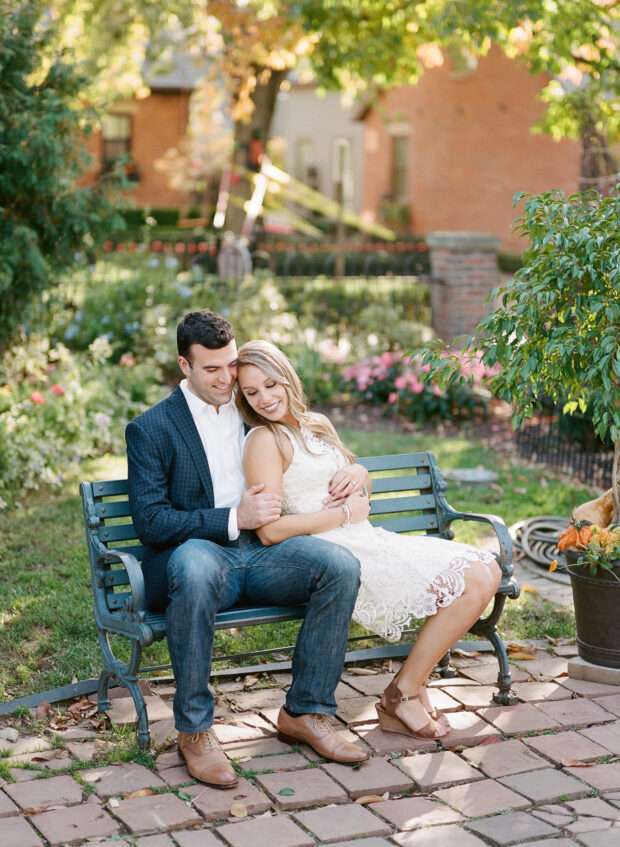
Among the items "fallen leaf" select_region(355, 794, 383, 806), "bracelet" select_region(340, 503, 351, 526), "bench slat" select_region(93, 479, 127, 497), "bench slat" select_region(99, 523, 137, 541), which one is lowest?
"fallen leaf" select_region(355, 794, 383, 806)

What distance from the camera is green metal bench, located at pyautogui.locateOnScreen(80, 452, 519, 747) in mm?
4320

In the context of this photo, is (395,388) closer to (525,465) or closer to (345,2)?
(525,465)

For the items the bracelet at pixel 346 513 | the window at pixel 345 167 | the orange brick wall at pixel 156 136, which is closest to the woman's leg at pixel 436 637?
the bracelet at pixel 346 513

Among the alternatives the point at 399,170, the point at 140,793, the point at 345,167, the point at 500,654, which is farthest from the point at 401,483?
the point at 345,167

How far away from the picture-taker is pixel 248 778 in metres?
4.12

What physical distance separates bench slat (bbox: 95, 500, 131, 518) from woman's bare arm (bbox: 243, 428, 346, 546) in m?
0.51

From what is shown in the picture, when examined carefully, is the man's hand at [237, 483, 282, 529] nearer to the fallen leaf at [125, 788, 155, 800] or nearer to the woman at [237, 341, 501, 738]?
the woman at [237, 341, 501, 738]

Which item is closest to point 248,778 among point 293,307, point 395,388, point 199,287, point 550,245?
point 550,245

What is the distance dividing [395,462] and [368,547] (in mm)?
699

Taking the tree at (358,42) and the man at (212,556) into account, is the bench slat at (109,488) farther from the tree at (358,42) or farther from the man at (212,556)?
the tree at (358,42)

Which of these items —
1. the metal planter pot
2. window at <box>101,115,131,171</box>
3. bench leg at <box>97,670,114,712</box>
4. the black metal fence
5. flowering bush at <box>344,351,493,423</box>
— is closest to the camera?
bench leg at <box>97,670,114,712</box>

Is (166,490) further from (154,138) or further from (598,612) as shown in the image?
(154,138)

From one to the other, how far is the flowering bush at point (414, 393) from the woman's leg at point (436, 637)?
6091mm

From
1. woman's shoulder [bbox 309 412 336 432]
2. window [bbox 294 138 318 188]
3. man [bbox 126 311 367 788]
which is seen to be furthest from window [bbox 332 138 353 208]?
man [bbox 126 311 367 788]
